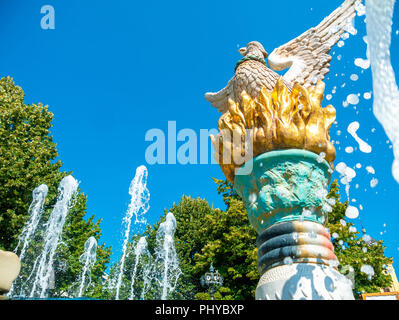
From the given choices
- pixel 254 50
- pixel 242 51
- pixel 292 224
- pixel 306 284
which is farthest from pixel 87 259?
pixel 306 284

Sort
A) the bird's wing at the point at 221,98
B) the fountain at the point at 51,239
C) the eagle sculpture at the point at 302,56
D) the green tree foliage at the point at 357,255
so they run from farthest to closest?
the fountain at the point at 51,239
the green tree foliage at the point at 357,255
the bird's wing at the point at 221,98
the eagle sculpture at the point at 302,56

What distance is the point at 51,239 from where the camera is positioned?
43.2 ft

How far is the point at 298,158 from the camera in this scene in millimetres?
2496

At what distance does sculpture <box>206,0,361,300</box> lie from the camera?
6.80ft

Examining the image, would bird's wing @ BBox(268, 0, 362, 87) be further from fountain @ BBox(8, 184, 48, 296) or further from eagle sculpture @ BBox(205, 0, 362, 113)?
fountain @ BBox(8, 184, 48, 296)

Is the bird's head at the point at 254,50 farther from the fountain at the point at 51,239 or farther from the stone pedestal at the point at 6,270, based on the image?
the fountain at the point at 51,239

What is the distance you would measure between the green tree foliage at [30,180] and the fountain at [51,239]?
0.84 ft

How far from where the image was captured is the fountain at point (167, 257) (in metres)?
17.7

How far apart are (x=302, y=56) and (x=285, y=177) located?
184cm

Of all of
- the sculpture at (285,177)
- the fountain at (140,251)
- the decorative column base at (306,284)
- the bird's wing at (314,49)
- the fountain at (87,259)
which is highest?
the fountain at (140,251)

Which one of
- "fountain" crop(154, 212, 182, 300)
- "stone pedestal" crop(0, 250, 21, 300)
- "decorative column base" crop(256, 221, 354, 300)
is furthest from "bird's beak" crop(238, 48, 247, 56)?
"fountain" crop(154, 212, 182, 300)

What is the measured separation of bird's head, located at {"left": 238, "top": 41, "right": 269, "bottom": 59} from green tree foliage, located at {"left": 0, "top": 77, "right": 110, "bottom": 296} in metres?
11.7

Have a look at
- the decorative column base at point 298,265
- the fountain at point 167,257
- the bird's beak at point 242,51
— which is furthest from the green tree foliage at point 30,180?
the decorative column base at point 298,265

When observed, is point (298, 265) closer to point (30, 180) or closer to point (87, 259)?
point (30, 180)
